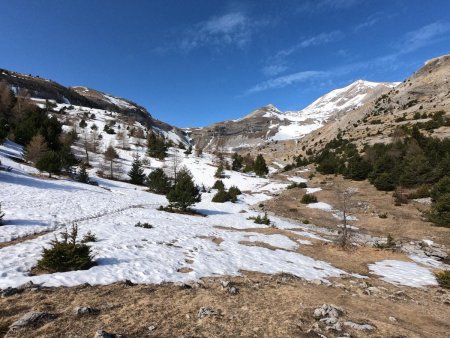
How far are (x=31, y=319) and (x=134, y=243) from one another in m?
8.04

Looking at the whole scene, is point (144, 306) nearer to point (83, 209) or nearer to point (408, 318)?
point (408, 318)

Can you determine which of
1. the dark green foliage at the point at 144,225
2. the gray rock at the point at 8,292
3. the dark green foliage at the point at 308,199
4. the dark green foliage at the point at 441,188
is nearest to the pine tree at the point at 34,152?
the dark green foliage at the point at 144,225

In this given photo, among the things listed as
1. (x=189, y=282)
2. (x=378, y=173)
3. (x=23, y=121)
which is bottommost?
(x=189, y=282)

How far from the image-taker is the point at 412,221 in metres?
25.5

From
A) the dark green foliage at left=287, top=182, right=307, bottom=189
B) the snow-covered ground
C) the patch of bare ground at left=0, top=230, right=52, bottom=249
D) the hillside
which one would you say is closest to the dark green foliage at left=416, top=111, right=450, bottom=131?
the hillside

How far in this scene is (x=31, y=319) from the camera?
19.4ft

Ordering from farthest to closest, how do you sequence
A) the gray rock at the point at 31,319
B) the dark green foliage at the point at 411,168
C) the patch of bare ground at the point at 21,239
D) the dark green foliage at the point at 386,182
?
1. the dark green foliage at the point at 386,182
2. the dark green foliage at the point at 411,168
3. the patch of bare ground at the point at 21,239
4. the gray rock at the point at 31,319

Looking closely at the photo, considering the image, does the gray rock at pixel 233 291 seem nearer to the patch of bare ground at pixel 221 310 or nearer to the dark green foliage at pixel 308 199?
the patch of bare ground at pixel 221 310

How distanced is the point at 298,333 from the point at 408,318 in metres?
4.08

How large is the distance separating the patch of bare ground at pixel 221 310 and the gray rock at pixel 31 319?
161 mm

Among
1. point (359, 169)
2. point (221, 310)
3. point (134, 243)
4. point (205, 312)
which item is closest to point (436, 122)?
point (359, 169)

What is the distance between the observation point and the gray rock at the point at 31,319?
571 cm

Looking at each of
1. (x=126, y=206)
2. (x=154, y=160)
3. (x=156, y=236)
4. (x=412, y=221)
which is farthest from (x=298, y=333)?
(x=154, y=160)

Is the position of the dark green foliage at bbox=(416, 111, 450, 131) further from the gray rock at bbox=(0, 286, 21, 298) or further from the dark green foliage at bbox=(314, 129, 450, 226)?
the gray rock at bbox=(0, 286, 21, 298)
